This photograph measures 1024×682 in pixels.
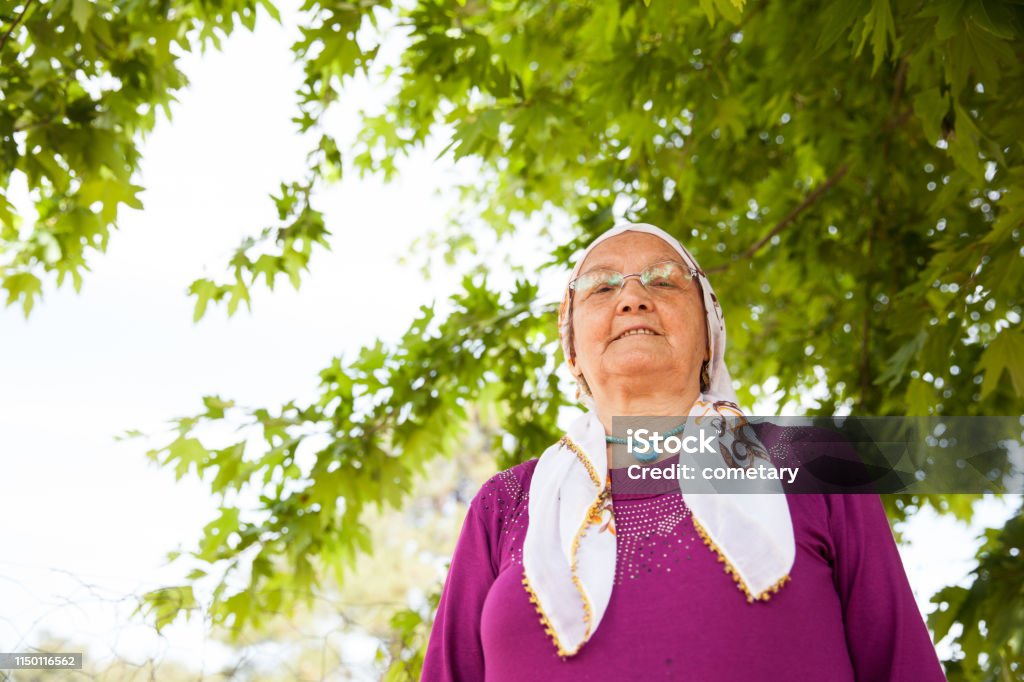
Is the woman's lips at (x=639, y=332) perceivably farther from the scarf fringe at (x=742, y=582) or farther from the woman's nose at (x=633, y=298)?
the scarf fringe at (x=742, y=582)

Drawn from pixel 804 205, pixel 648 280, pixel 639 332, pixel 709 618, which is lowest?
pixel 709 618

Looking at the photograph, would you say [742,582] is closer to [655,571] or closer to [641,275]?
[655,571]

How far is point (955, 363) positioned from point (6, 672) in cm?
285

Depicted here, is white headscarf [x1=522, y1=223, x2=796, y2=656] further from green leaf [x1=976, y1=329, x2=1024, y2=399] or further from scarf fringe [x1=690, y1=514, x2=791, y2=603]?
green leaf [x1=976, y1=329, x2=1024, y2=399]

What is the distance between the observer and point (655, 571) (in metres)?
1.33

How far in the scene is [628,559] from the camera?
136 centimetres

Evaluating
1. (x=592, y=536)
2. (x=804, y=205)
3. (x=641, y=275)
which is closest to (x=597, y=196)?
(x=804, y=205)

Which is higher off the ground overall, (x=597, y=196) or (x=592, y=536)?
(x=597, y=196)

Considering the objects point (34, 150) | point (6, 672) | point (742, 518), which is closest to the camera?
point (742, 518)

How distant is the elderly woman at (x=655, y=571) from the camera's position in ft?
4.17

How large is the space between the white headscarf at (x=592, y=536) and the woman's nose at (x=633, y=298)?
0.19 metres

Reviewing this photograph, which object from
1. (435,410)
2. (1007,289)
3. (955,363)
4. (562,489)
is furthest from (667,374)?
(955,363)

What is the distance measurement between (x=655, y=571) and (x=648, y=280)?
538mm

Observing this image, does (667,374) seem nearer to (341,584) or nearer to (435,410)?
Result: (435,410)
